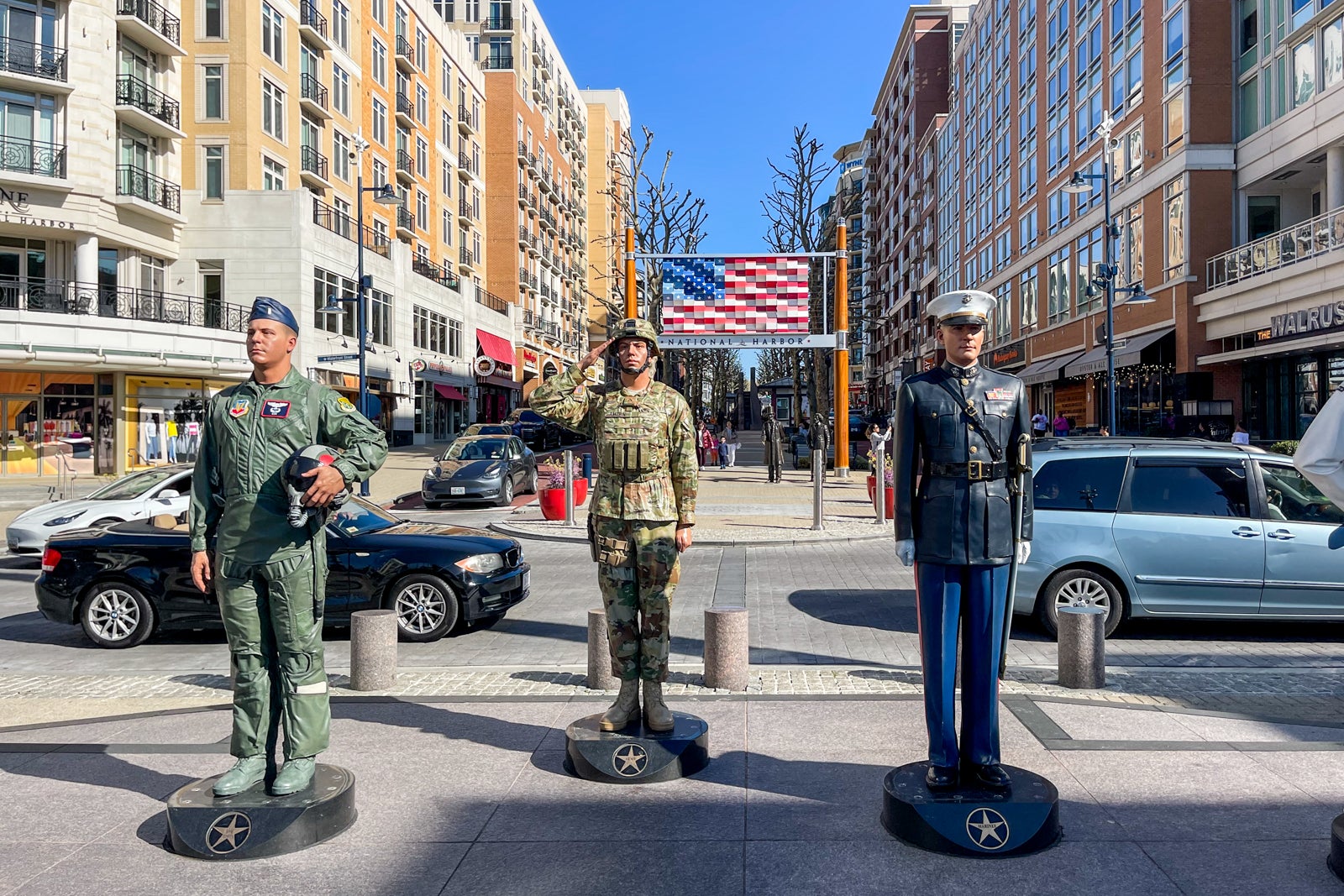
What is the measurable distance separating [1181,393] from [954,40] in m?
49.1

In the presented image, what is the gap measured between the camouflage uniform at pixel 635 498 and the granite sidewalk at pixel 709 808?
0.67 m

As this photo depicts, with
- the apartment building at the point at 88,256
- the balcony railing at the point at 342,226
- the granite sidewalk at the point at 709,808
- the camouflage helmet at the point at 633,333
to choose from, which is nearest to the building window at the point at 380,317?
the balcony railing at the point at 342,226

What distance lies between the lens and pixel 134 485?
42.5 ft

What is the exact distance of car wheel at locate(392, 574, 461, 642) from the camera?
8.28 m

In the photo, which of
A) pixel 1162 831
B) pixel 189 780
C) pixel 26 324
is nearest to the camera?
pixel 1162 831

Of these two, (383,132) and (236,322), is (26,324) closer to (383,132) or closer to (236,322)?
(236,322)

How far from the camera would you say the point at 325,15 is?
40.3 m

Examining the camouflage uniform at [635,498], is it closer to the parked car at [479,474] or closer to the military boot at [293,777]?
the military boot at [293,777]

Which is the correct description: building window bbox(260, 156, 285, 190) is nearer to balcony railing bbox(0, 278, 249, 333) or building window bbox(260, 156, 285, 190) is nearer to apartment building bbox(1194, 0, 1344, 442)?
balcony railing bbox(0, 278, 249, 333)

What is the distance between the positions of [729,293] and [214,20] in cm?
2399

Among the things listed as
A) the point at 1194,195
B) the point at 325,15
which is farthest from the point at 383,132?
the point at 1194,195

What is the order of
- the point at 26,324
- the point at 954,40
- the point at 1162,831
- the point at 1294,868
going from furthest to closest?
the point at 954,40 < the point at 26,324 < the point at 1162,831 < the point at 1294,868

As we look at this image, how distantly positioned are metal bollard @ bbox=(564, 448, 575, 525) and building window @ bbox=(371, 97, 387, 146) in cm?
3494

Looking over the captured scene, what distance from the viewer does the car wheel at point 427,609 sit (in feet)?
27.2
